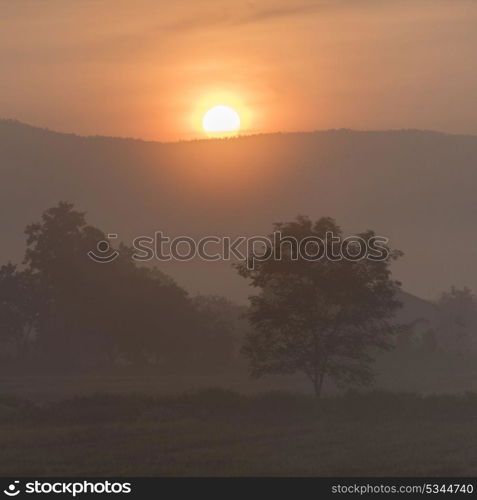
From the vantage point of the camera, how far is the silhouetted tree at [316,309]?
4819cm

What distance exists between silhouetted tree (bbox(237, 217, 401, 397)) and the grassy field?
3971 millimetres

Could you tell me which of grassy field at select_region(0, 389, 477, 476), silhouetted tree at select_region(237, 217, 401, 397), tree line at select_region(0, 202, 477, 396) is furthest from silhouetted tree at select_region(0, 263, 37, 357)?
silhouetted tree at select_region(237, 217, 401, 397)

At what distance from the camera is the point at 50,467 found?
3055 cm

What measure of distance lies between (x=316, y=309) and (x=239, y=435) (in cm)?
1189

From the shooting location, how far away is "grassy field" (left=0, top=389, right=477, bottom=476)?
3145 cm

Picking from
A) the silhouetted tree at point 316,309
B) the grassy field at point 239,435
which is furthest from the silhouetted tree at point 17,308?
the silhouetted tree at point 316,309

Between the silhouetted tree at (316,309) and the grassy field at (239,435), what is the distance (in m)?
3.97

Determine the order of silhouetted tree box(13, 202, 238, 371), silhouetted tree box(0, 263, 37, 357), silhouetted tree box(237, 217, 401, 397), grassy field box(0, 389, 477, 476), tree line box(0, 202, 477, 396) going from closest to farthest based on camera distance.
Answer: grassy field box(0, 389, 477, 476), silhouetted tree box(237, 217, 401, 397), tree line box(0, 202, 477, 396), silhouetted tree box(0, 263, 37, 357), silhouetted tree box(13, 202, 238, 371)

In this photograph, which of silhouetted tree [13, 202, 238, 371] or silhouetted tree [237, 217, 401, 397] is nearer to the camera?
silhouetted tree [237, 217, 401, 397]

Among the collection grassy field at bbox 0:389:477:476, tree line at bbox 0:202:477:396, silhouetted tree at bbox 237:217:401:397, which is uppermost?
tree line at bbox 0:202:477:396

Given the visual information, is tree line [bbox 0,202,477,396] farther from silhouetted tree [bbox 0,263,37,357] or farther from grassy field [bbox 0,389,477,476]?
grassy field [bbox 0,389,477,476]

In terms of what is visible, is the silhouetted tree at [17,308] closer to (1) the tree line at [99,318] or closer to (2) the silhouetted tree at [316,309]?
(1) the tree line at [99,318]

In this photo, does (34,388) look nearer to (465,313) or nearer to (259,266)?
(259,266)

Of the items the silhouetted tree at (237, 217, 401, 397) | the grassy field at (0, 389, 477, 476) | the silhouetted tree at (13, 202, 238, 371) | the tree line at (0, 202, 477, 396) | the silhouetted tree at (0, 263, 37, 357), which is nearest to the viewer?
the grassy field at (0, 389, 477, 476)
